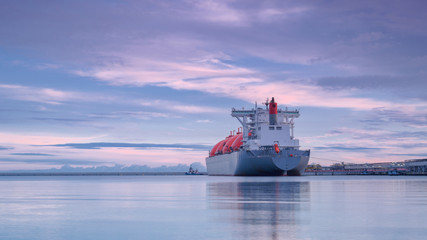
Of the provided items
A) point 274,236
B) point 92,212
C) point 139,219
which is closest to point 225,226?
point 274,236

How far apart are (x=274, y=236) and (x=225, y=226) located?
8.98 feet

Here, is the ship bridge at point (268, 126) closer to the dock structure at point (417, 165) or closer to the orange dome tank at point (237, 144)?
the orange dome tank at point (237, 144)

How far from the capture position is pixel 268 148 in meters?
93.4

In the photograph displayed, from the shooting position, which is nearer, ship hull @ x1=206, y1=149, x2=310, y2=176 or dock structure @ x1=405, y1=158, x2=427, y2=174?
ship hull @ x1=206, y1=149, x2=310, y2=176

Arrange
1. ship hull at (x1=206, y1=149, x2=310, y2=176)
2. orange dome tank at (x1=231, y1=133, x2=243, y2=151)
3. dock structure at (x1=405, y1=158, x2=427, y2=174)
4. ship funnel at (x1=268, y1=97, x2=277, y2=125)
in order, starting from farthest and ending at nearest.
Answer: dock structure at (x1=405, y1=158, x2=427, y2=174)
orange dome tank at (x1=231, y1=133, x2=243, y2=151)
ship funnel at (x1=268, y1=97, x2=277, y2=125)
ship hull at (x1=206, y1=149, x2=310, y2=176)

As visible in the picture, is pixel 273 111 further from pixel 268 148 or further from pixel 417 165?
pixel 417 165

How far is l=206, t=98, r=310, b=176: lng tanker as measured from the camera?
299 ft

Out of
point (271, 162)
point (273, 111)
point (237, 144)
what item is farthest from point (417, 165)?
point (271, 162)

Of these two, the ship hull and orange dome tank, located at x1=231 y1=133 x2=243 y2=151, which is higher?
orange dome tank, located at x1=231 y1=133 x2=243 y2=151

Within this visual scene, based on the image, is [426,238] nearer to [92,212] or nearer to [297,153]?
[92,212]

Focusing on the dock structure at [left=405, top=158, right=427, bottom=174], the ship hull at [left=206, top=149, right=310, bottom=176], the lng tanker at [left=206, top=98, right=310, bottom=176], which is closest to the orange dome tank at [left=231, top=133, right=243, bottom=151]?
the lng tanker at [left=206, top=98, right=310, bottom=176]

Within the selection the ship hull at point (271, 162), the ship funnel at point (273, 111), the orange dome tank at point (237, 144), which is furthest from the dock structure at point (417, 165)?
the ship hull at point (271, 162)

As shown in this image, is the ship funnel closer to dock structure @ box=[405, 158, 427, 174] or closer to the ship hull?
the ship hull

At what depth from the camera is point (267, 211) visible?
841 inches
